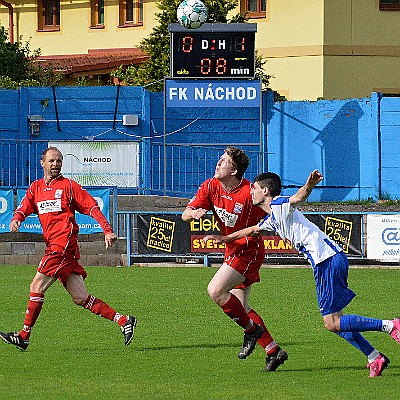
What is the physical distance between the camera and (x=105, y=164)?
87.9 feet

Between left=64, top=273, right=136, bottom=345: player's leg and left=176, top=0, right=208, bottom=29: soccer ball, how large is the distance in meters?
15.3

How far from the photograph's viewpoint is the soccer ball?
26391mm

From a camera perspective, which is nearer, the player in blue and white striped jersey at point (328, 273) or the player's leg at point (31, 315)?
the player in blue and white striped jersey at point (328, 273)

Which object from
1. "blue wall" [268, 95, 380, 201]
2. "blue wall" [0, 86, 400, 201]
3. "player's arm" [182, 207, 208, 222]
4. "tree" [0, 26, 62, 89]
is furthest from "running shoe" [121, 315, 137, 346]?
"tree" [0, 26, 62, 89]

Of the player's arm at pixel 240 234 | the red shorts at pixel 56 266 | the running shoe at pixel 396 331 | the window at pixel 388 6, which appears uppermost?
the window at pixel 388 6

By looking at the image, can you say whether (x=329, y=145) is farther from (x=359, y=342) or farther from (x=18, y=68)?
(x=359, y=342)

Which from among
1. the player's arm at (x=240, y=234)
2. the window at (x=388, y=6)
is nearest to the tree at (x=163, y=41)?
the window at (x=388, y=6)

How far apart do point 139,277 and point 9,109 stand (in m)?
9.43

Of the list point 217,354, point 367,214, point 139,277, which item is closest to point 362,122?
point 367,214

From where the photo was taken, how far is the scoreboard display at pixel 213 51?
26.0 m

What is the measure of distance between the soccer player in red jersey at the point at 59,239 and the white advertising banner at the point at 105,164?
1485 cm

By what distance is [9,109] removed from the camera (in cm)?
2847

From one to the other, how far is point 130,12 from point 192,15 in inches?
555

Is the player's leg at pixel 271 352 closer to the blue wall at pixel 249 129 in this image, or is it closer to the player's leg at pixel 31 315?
the player's leg at pixel 31 315
